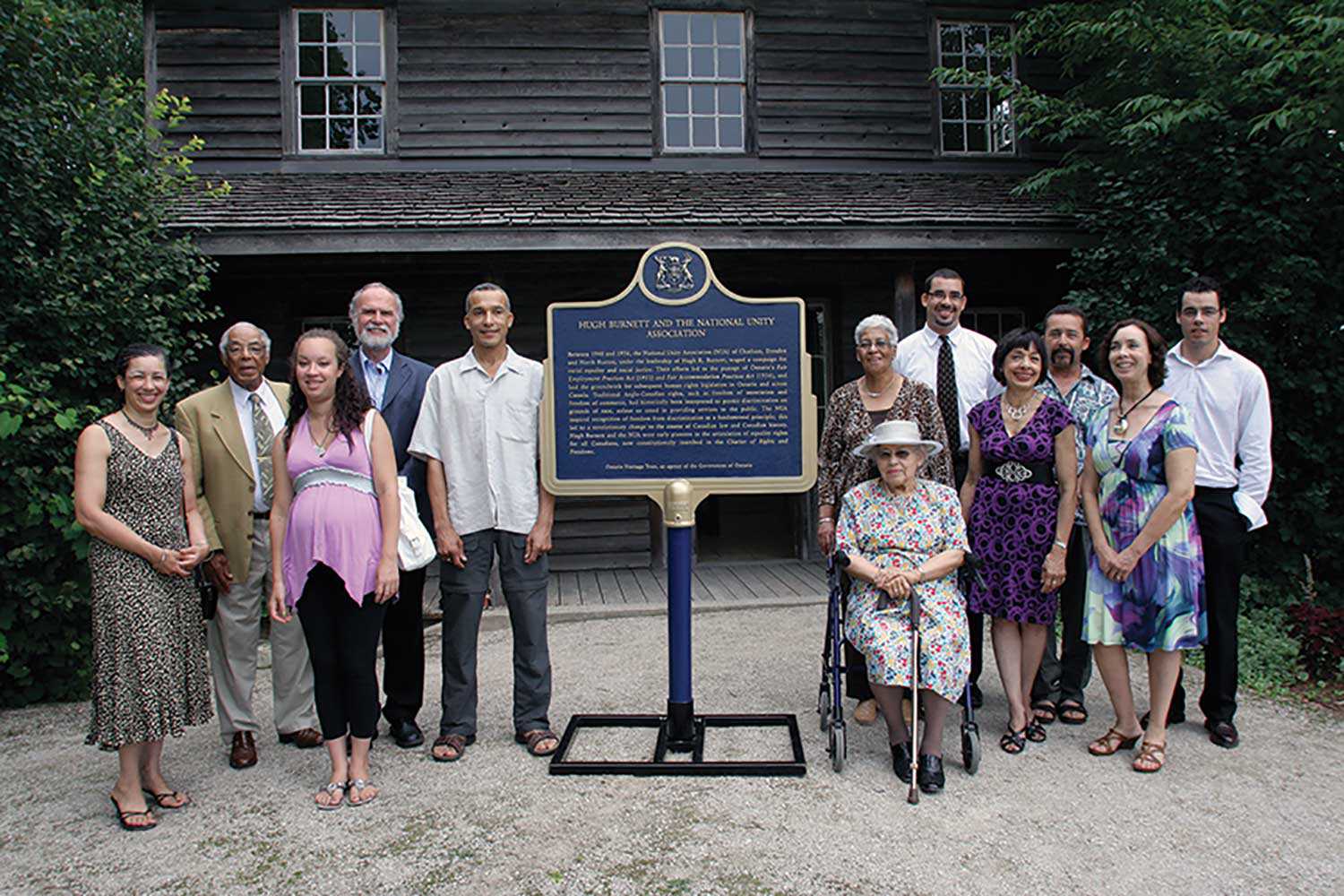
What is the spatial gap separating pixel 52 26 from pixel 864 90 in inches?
289

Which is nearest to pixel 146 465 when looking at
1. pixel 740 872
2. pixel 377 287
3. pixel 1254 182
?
pixel 377 287

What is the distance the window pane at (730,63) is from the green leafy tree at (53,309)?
5.86m

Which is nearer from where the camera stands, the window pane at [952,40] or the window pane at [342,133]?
the window pane at [342,133]

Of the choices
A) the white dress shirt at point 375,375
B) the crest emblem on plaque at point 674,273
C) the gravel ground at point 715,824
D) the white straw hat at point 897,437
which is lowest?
the gravel ground at point 715,824

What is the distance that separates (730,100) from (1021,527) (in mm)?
6930

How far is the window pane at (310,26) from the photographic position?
29.8ft

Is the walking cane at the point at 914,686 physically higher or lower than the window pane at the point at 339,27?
lower

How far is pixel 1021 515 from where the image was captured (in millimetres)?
4000

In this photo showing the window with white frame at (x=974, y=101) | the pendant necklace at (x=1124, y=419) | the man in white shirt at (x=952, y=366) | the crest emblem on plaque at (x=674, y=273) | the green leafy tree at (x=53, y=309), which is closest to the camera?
the pendant necklace at (x=1124, y=419)

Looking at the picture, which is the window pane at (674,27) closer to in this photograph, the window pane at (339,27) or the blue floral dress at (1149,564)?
the window pane at (339,27)

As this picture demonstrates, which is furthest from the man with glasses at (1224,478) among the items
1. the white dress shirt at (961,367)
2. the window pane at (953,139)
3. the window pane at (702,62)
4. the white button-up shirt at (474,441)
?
Answer: the window pane at (702,62)

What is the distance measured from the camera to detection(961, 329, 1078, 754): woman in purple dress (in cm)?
396

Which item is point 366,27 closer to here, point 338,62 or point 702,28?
point 338,62

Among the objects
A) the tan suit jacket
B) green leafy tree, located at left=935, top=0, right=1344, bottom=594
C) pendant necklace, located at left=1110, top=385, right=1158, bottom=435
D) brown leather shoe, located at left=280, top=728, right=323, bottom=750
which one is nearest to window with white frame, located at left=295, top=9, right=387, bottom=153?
the tan suit jacket
